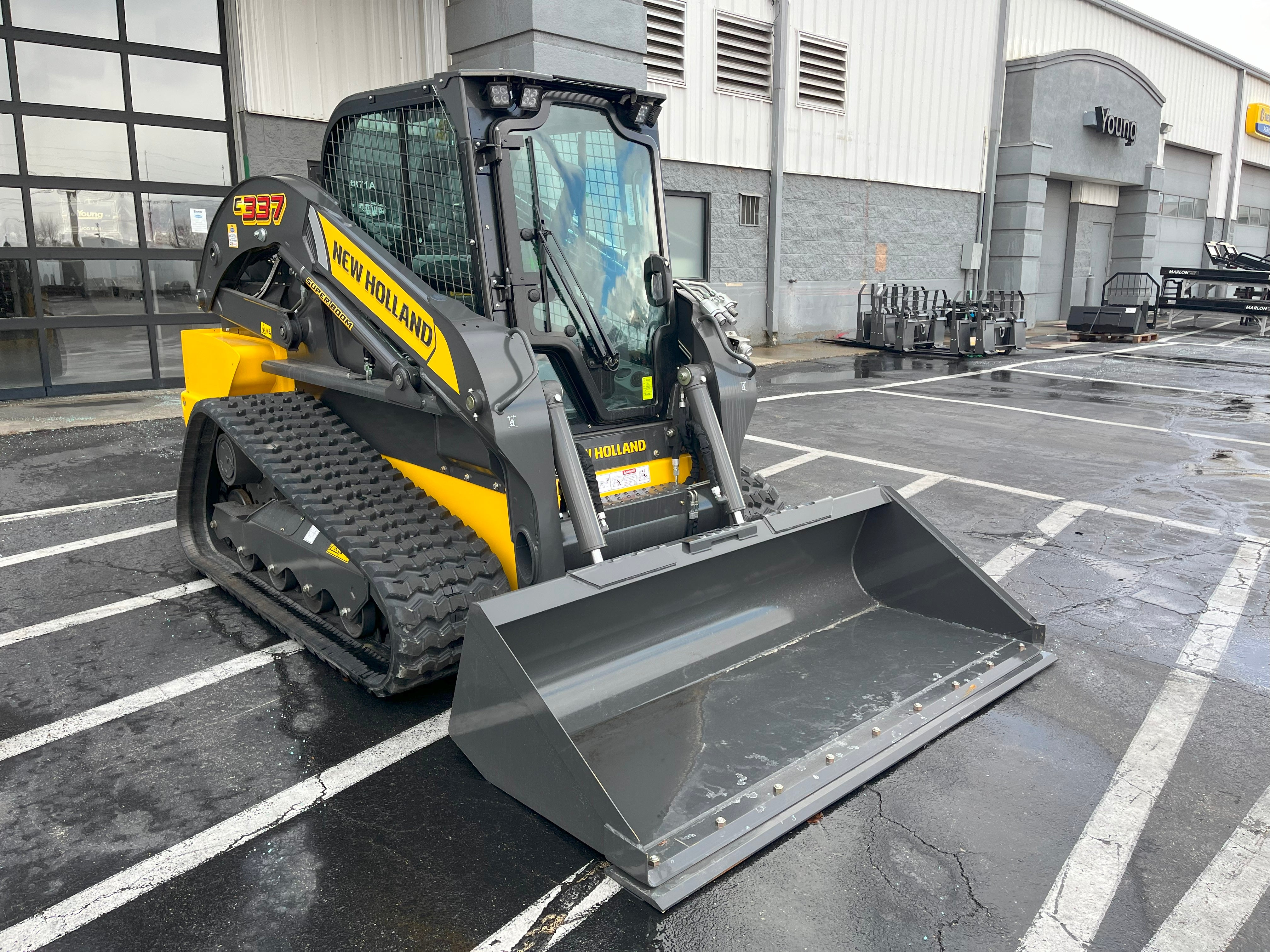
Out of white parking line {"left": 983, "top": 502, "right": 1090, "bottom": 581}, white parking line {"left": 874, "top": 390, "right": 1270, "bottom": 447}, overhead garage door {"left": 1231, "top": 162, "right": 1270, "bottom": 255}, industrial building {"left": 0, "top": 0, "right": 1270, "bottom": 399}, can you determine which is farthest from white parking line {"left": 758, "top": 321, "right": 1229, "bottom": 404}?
overhead garage door {"left": 1231, "top": 162, "right": 1270, "bottom": 255}

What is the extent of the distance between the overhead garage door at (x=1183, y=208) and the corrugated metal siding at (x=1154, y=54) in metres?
0.48

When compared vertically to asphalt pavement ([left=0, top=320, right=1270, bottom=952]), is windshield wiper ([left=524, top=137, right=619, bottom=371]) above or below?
above

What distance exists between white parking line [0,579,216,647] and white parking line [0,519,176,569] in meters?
1.00

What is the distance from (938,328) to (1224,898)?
16.4 metres

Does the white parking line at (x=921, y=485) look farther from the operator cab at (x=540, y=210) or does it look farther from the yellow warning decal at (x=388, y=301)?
the yellow warning decal at (x=388, y=301)

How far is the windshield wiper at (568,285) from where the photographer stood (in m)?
4.13

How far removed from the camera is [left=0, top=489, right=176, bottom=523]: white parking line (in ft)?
20.6

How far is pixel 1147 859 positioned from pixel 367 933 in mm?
2407

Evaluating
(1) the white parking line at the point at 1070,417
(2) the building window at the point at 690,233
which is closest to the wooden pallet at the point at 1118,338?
(2) the building window at the point at 690,233

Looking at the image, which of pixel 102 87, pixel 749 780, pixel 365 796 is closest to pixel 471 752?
pixel 365 796

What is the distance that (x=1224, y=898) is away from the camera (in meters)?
2.77

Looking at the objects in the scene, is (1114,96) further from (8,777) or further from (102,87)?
(8,777)

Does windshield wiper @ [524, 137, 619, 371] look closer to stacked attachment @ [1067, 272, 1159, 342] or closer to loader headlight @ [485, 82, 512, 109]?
loader headlight @ [485, 82, 512, 109]

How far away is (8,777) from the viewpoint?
10.8ft
